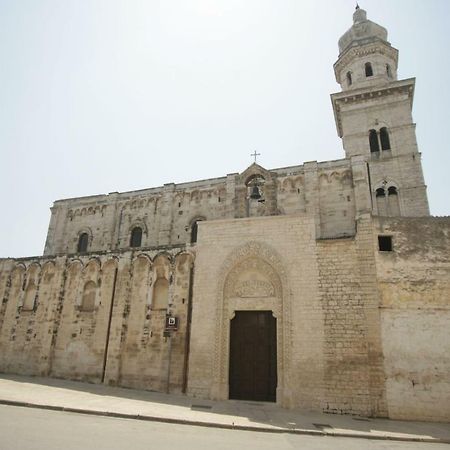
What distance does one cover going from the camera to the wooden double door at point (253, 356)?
42.1ft

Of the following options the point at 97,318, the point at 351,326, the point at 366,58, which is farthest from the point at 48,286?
the point at 366,58

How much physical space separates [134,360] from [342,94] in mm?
25529

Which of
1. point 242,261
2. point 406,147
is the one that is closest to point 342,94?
point 406,147

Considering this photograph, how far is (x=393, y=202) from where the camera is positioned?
24.6m

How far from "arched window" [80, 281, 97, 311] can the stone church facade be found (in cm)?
5

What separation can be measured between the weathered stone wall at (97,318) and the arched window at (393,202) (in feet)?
52.5

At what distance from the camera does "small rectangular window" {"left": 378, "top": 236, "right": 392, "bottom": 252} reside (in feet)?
43.0

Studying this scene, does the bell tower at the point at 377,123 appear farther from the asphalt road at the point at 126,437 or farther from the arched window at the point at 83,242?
the arched window at the point at 83,242

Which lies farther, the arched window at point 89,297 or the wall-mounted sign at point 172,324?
the arched window at point 89,297

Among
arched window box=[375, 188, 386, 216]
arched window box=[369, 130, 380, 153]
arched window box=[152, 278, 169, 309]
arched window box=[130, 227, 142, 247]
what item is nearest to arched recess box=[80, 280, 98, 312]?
arched window box=[152, 278, 169, 309]

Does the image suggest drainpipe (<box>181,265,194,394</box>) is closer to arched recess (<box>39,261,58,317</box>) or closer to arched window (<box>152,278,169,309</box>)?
arched window (<box>152,278,169,309</box>)

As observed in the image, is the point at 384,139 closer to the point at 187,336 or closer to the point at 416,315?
the point at 416,315

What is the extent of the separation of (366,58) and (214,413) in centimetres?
3071

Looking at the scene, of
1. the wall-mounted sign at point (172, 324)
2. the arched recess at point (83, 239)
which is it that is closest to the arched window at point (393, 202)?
the wall-mounted sign at point (172, 324)
